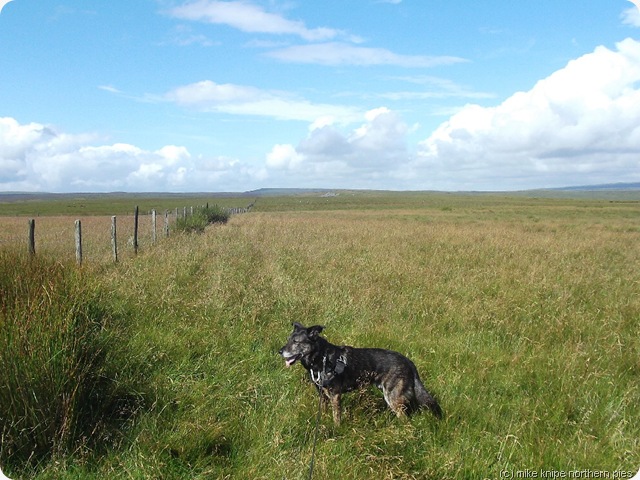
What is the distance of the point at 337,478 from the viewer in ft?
10.4

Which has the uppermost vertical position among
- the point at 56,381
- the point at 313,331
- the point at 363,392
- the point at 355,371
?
the point at 313,331

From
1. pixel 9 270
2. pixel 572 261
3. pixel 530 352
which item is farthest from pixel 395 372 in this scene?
pixel 572 261

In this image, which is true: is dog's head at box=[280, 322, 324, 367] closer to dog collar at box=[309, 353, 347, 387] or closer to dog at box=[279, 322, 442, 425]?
dog at box=[279, 322, 442, 425]

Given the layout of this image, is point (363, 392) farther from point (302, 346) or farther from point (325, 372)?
point (302, 346)

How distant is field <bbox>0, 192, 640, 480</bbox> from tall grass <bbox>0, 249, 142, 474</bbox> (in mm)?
43

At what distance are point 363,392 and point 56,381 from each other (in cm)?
284

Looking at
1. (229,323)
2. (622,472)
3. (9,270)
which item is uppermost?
(9,270)

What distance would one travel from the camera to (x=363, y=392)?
4.33 metres

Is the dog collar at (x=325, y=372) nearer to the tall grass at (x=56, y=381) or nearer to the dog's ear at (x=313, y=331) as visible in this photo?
the dog's ear at (x=313, y=331)

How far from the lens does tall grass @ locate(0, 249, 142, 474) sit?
3.50 meters

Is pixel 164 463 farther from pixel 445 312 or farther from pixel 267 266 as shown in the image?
pixel 267 266

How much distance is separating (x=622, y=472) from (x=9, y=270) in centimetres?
690

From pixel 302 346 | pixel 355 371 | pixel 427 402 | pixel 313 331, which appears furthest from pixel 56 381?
pixel 427 402

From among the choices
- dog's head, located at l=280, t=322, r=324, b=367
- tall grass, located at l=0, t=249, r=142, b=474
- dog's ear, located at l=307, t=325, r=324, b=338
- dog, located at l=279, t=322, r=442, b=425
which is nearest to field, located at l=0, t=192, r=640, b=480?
tall grass, located at l=0, t=249, r=142, b=474
